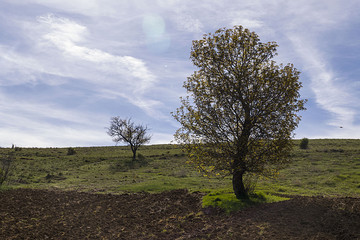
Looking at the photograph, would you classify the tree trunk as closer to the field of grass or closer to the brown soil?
the brown soil

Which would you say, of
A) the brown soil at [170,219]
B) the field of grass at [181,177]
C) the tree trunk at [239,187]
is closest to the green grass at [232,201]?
the tree trunk at [239,187]

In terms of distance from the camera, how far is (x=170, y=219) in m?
17.0

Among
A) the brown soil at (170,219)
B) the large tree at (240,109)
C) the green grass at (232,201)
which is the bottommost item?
the brown soil at (170,219)

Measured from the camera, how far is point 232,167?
18.6 meters

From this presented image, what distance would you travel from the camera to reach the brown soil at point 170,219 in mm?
12773

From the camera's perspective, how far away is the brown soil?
41.9ft

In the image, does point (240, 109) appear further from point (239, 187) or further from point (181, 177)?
point (181, 177)

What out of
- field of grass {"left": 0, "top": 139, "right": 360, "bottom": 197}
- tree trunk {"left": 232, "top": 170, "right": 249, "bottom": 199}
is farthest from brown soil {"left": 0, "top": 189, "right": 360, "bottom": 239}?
field of grass {"left": 0, "top": 139, "right": 360, "bottom": 197}

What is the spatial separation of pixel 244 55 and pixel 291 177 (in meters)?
23.3

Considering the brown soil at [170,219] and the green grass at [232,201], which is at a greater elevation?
the green grass at [232,201]

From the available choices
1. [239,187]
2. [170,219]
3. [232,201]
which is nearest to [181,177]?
[239,187]

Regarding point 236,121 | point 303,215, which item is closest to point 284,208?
point 303,215

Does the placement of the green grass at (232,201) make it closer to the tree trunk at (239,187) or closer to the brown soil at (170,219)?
the tree trunk at (239,187)

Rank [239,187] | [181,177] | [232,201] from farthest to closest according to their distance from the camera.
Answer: [181,177] < [239,187] < [232,201]
